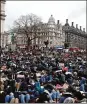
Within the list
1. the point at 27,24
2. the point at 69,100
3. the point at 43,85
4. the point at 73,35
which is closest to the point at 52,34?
the point at 73,35

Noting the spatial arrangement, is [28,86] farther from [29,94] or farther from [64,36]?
[64,36]

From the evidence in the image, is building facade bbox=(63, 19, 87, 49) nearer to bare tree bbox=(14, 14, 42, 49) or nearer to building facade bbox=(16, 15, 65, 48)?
building facade bbox=(16, 15, 65, 48)

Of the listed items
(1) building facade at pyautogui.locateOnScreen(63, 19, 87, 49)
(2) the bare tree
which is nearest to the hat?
(2) the bare tree

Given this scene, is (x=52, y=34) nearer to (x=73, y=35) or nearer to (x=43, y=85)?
(x=73, y=35)

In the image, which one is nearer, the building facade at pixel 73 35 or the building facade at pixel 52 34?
the building facade at pixel 52 34

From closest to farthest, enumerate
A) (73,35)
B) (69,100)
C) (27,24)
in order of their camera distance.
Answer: (69,100)
(27,24)
(73,35)

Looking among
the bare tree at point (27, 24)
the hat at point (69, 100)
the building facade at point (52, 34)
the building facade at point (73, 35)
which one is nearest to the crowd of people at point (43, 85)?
the hat at point (69, 100)

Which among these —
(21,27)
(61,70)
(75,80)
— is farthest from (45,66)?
(21,27)

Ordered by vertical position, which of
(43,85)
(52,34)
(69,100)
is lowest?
(69,100)

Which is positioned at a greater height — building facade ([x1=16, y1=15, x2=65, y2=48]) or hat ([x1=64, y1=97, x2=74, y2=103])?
building facade ([x1=16, y1=15, x2=65, y2=48])

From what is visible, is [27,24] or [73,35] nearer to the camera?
[27,24]

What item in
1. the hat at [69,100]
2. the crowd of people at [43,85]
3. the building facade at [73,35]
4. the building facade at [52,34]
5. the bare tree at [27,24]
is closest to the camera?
the hat at [69,100]

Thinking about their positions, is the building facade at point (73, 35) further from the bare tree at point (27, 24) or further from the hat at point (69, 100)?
the hat at point (69, 100)

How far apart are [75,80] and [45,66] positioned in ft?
25.3
